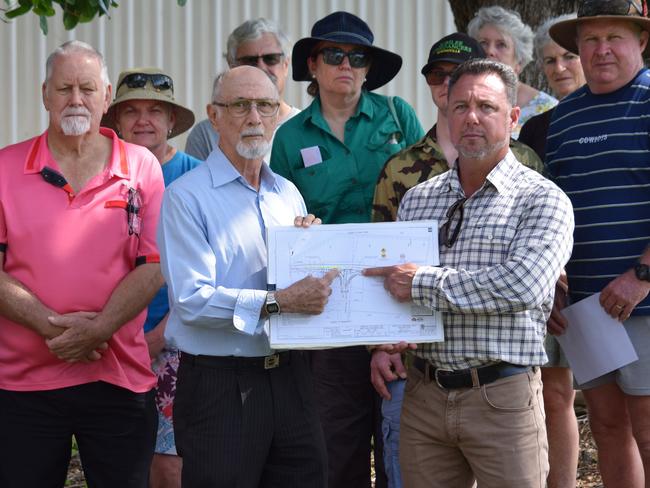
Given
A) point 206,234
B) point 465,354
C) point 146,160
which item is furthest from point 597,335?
point 146,160

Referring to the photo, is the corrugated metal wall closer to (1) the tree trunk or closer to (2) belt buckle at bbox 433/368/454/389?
(1) the tree trunk

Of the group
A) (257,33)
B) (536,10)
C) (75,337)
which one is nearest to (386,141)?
(257,33)

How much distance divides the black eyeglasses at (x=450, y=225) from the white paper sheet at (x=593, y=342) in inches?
39.7

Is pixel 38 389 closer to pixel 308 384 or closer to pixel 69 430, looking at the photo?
pixel 69 430

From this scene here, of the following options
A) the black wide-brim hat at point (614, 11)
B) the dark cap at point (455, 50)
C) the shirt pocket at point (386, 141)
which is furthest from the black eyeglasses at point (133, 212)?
the black wide-brim hat at point (614, 11)

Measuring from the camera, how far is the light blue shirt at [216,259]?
4125 mm

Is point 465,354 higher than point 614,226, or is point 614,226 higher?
point 614,226

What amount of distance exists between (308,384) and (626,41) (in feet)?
7.23

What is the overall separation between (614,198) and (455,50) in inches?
43.2

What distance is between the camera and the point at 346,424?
5.37m

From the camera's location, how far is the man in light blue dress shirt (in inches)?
A: 163

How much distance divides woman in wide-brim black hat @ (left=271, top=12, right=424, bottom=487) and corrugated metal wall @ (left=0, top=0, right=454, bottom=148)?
171 inches

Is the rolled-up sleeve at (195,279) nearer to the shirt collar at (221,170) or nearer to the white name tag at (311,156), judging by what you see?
the shirt collar at (221,170)

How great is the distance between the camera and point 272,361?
4.34m
